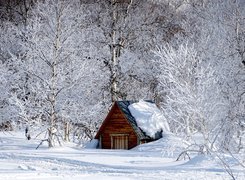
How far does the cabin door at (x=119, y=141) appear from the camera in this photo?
105ft

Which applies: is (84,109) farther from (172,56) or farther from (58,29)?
(172,56)

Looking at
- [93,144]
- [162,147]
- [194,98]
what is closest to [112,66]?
[93,144]

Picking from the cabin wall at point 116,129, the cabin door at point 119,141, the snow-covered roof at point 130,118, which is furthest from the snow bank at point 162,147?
the cabin door at point 119,141

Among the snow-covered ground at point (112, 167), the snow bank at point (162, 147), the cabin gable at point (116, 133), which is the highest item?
the cabin gable at point (116, 133)

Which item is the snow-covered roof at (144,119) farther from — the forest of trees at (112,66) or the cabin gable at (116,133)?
the forest of trees at (112,66)

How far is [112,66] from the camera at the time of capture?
36.8 m

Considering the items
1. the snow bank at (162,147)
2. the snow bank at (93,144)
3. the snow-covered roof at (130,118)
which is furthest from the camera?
the snow bank at (93,144)

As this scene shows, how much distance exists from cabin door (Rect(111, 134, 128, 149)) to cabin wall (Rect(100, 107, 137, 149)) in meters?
0.20

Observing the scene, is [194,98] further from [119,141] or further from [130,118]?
[119,141]

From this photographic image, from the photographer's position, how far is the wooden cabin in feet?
104

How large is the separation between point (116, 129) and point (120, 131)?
0.30 meters

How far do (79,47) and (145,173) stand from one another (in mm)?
17025

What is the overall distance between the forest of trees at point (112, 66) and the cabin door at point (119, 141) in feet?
6.64

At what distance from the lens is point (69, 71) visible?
30.9 m
